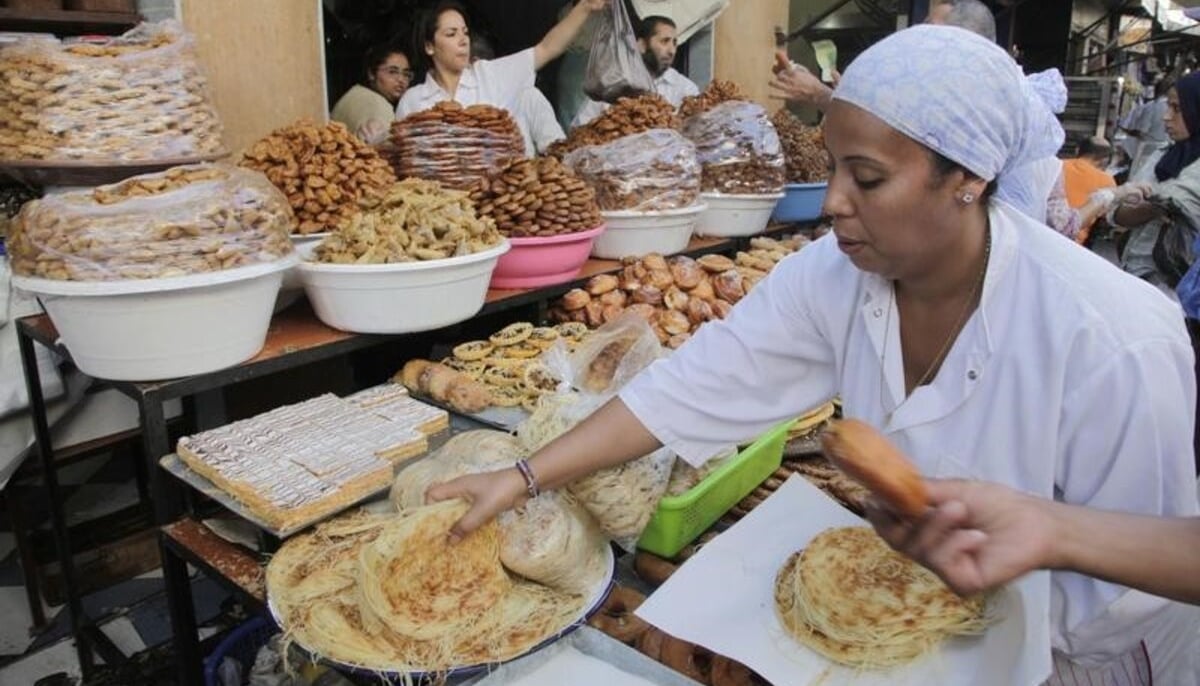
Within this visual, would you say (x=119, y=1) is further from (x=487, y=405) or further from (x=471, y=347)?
(x=487, y=405)

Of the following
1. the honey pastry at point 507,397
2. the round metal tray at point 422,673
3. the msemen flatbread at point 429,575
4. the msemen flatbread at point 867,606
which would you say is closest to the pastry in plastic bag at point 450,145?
the honey pastry at point 507,397

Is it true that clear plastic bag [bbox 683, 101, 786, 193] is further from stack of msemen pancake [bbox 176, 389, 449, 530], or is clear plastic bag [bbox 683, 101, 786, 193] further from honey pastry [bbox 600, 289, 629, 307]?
stack of msemen pancake [bbox 176, 389, 449, 530]

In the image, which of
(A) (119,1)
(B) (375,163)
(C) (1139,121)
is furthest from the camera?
(C) (1139,121)

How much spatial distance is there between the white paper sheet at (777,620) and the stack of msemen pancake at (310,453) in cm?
70

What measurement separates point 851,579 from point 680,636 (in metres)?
0.32

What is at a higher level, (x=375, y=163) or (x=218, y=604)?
(x=375, y=163)

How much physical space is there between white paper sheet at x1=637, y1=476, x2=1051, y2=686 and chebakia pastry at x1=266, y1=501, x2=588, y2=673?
0.70 feet

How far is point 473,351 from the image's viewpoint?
2621mm

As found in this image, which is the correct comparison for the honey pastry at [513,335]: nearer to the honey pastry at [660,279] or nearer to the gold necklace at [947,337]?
the honey pastry at [660,279]

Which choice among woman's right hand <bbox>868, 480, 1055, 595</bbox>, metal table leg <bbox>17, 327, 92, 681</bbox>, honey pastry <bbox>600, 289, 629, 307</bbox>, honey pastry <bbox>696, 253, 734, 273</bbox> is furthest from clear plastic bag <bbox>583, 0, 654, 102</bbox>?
woman's right hand <bbox>868, 480, 1055, 595</bbox>

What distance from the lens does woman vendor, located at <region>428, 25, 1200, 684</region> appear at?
1.19 meters

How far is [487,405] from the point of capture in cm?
233

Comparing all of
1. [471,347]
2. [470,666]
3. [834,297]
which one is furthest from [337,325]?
[834,297]

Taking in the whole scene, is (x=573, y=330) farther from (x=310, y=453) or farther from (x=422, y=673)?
(x=422, y=673)
